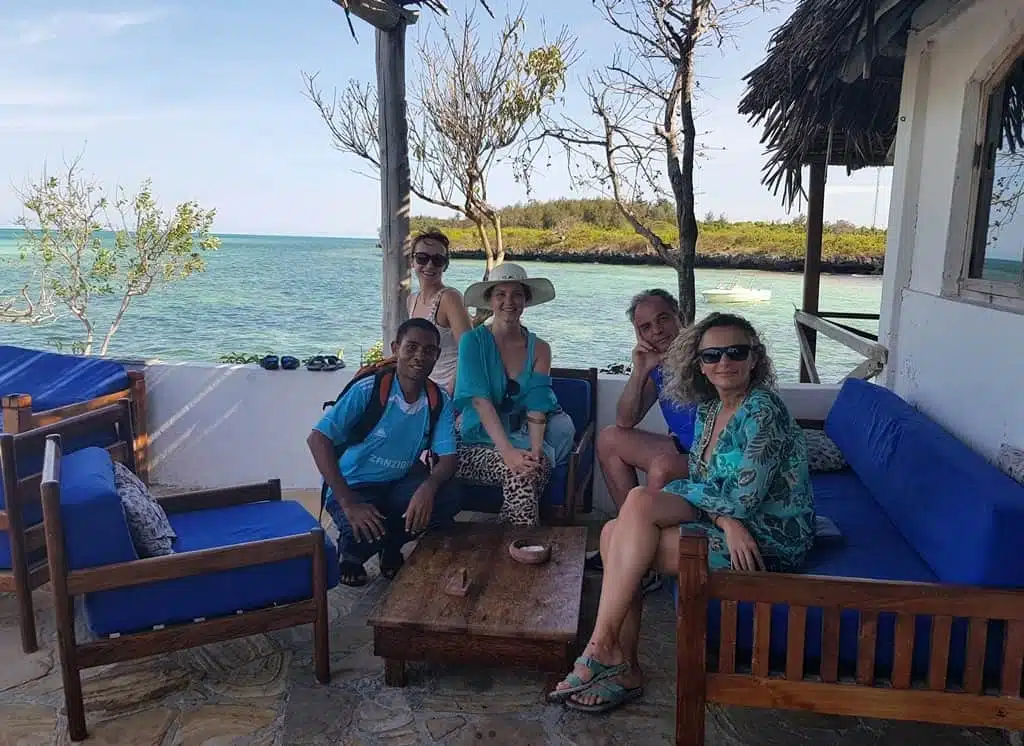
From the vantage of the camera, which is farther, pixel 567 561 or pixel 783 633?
pixel 567 561

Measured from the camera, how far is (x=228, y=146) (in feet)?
100.0

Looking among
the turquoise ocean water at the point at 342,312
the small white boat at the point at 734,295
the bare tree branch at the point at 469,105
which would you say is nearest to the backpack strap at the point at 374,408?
the bare tree branch at the point at 469,105

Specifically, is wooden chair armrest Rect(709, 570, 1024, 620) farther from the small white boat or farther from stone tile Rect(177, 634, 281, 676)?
the small white boat

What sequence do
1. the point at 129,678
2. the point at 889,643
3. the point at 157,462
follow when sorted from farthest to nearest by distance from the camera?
the point at 157,462
the point at 129,678
the point at 889,643

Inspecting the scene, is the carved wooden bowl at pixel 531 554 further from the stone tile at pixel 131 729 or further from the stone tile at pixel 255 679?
the stone tile at pixel 131 729

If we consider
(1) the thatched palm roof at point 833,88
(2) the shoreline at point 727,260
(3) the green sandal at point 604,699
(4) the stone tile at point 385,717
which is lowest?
(4) the stone tile at point 385,717

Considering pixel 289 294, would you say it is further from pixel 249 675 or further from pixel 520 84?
pixel 249 675

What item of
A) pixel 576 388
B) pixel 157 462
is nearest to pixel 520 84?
pixel 576 388

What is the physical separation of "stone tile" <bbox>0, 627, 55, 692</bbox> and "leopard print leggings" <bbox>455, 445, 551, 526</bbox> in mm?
1681

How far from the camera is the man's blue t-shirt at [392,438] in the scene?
10.3ft

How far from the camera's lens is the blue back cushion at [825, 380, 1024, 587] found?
187cm

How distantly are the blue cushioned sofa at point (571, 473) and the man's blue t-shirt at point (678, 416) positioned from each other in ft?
1.55

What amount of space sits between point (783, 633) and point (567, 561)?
2.86 ft

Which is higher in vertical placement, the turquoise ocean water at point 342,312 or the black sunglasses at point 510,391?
the black sunglasses at point 510,391
